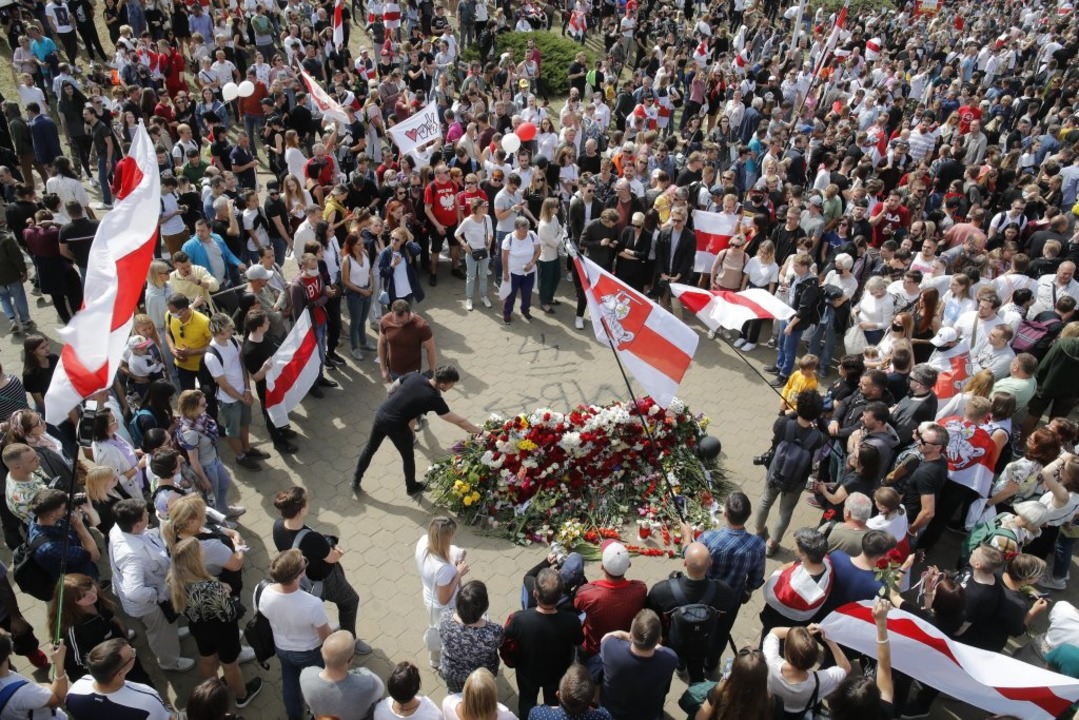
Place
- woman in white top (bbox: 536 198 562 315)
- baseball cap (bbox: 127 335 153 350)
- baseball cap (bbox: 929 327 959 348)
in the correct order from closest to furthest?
1. baseball cap (bbox: 127 335 153 350)
2. baseball cap (bbox: 929 327 959 348)
3. woman in white top (bbox: 536 198 562 315)

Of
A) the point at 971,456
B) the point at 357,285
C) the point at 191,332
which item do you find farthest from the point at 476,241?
the point at 971,456

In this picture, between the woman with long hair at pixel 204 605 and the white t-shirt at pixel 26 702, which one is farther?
the woman with long hair at pixel 204 605

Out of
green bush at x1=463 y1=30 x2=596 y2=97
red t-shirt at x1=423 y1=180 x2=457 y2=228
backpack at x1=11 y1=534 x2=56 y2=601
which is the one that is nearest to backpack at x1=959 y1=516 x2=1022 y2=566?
backpack at x1=11 y1=534 x2=56 y2=601

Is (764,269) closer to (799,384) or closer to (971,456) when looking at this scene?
(799,384)

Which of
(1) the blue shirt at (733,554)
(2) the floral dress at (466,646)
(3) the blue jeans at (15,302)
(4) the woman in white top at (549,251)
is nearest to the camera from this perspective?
(2) the floral dress at (466,646)

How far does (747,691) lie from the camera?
4406mm

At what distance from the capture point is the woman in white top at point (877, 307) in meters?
9.44

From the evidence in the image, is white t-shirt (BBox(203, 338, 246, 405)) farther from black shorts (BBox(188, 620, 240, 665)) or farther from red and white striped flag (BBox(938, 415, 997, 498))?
red and white striped flag (BBox(938, 415, 997, 498))

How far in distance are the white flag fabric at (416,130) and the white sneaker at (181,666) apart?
828 cm

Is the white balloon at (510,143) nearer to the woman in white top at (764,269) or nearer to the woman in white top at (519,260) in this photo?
the woman in white top at (519,260)

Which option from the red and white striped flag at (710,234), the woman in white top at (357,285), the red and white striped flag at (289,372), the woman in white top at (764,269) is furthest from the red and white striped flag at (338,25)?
the red and white striped flag at (289,372)

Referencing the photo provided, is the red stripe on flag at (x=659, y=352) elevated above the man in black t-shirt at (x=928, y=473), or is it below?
above

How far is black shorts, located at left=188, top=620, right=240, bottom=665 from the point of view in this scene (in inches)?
Answer: 214

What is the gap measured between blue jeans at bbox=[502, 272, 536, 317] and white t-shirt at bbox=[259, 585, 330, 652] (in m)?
6.65
